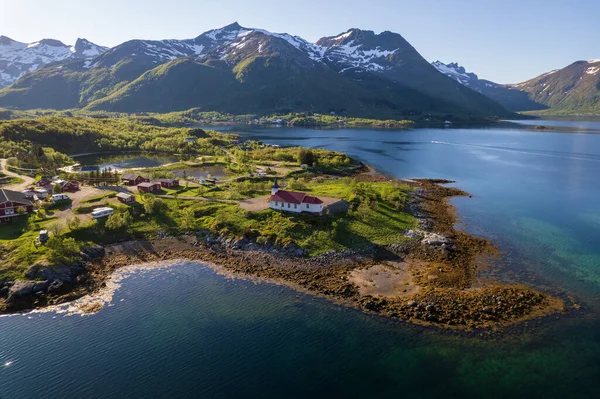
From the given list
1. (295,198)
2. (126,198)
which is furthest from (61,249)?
(295,198)

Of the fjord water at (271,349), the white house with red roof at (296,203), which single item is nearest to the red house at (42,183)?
the fjord water at (271,349)

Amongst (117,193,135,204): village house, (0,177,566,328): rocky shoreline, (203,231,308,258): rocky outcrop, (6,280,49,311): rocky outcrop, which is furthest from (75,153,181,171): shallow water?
(6,280,49,311): rocky outcrop

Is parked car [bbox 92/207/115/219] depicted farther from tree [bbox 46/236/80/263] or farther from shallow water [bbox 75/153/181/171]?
shallow water [bbox 75/153/181/171]

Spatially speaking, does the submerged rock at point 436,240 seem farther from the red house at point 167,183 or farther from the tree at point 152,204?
the red house at point 167,183

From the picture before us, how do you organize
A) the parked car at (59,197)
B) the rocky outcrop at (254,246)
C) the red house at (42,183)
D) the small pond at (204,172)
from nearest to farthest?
the rocky outcrop at (254,246) < the parked car at (59,197) < the red house at (42,183) < the small pond at (204,172)

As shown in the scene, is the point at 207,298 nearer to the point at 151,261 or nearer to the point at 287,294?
the point at 287,294
